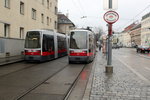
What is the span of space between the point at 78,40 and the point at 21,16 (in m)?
10.5

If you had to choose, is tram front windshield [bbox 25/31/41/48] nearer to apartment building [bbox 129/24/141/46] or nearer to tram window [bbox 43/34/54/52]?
tram window [bbox 43/34/54/52]

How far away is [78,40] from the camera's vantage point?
1739 centimetres

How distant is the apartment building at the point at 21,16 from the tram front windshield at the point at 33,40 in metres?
3.93

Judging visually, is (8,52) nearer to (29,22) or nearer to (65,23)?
(29,22)

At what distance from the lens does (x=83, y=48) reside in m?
17.2

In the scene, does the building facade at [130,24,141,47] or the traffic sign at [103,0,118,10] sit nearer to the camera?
the traffic sign at [103,0,118,10]

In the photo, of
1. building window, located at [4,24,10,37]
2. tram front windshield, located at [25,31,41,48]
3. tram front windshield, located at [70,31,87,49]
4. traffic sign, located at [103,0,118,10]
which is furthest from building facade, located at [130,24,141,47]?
traffic sign, located at [103,0,118,10]

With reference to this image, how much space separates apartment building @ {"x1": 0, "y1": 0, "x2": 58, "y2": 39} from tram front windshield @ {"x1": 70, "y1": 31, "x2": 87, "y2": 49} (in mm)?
7425

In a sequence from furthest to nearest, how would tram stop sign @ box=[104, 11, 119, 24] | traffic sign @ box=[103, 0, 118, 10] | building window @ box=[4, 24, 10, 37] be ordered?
1. building window @ box=[4, 24, 10, 37]
2. traffic sign @ box=[103, 0, 118, 10]
3. tram stop sign @ box=[104, 11, 119, 24]

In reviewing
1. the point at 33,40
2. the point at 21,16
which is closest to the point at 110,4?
the point at 33,40

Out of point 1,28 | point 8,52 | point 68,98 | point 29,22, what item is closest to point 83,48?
point 8,52

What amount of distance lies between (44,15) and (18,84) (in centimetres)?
2682

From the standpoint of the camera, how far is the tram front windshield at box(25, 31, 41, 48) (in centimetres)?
1767

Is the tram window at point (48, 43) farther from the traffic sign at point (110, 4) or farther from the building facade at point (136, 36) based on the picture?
the building facade at point (136, 36)
